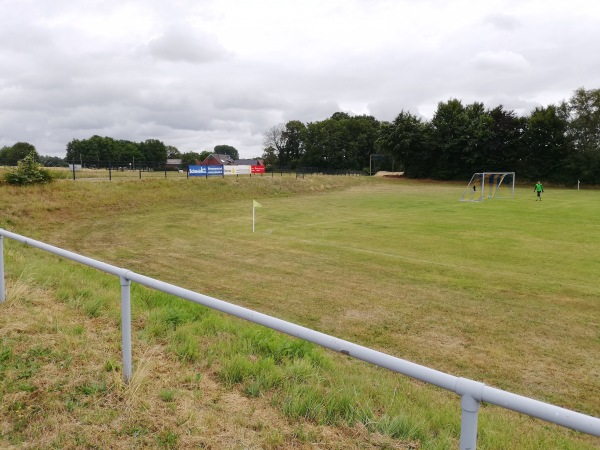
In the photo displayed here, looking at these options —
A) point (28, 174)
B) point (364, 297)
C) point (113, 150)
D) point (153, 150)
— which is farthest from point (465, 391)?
point (153, 150)

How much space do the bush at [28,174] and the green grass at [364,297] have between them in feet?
4.23

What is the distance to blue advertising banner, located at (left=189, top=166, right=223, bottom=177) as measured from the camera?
156 feet

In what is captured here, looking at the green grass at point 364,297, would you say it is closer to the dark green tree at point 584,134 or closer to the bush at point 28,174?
the bush at point 28,174

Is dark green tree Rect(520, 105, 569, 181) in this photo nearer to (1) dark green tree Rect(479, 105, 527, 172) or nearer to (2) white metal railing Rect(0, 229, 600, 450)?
(1) dark green tree Rect(479, 105, 527, 172)

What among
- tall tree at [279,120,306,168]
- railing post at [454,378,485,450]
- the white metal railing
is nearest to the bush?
the white metal railing

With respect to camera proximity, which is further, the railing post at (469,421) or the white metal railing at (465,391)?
the railing post at (469,421)

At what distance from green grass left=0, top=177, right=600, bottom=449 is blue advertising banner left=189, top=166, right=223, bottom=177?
17360mm

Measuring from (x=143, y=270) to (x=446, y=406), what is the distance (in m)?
11.6

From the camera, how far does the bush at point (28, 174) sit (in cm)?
2892

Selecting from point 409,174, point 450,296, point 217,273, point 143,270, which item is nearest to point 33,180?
point 143,270

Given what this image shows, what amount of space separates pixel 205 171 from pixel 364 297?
39.7 metres

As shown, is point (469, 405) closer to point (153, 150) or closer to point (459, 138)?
point (459, 138)

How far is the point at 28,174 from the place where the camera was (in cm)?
2962

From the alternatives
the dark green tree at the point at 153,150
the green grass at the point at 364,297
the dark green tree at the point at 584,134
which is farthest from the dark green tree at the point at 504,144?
the dark green tree at the point at 153,150
